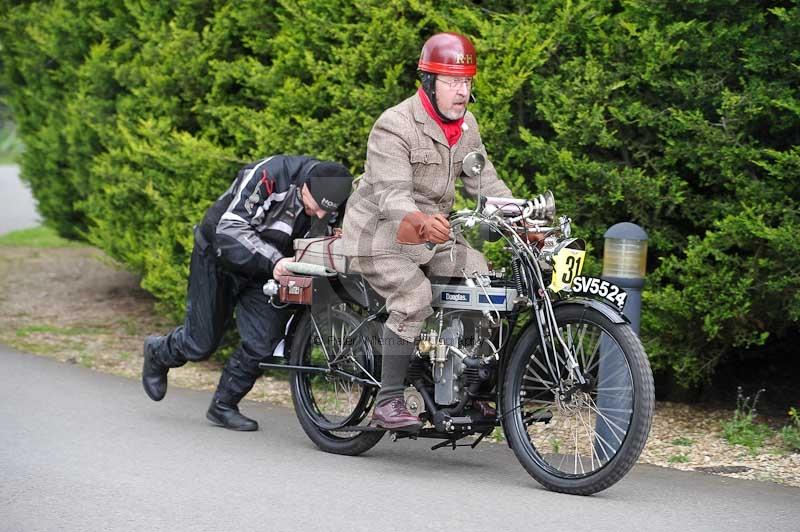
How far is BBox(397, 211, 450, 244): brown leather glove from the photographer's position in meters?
5.75

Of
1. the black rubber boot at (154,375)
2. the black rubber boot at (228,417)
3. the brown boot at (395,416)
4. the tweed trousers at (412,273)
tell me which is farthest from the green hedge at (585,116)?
the black rubber boot at (228,417)

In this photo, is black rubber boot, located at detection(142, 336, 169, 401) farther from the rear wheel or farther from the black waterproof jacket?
the rear wheel

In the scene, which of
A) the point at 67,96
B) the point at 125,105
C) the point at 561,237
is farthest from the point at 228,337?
the point at 561,237

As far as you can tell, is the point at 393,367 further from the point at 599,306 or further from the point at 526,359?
the point at 599,306

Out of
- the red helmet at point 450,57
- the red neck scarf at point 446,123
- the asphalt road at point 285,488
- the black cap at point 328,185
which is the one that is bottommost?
the asphalt road at point 285,488

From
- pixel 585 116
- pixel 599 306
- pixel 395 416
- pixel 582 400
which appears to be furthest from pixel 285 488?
pixel 585 116

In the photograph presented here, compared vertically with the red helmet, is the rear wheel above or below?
below

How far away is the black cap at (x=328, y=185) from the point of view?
686 centimetres

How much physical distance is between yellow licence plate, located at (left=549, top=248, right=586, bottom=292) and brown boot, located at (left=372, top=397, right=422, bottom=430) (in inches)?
39.3

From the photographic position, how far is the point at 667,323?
6973 millimetres

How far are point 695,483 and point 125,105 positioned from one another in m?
5.48

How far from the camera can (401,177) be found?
19.7 feet

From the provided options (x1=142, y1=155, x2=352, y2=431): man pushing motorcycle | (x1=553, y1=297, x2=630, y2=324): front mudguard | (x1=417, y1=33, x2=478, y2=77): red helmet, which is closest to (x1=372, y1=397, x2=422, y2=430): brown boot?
(x1=553, y1=297, x2=630, y2=324): front mudguard

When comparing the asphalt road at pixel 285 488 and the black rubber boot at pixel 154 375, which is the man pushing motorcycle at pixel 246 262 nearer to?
the black rubber boot at pixel 154 375
